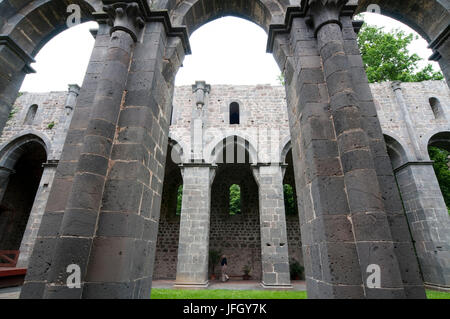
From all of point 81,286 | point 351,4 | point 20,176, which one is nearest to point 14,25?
point 81,286

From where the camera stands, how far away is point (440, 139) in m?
10.7

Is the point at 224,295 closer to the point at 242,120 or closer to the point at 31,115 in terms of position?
the point at 242,120

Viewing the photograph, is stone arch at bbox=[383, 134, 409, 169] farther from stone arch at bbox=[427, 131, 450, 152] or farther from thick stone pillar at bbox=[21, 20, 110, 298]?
thick stone pillar at bbox=[21, 20, 110, 298]

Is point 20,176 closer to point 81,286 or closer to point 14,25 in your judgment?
point 14,25

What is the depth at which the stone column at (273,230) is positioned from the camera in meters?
8.12

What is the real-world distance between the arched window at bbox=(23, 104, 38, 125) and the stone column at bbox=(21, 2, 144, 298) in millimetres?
11481

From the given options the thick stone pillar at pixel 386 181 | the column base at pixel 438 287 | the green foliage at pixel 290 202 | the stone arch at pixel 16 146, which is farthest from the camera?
the green foliage at pixel 290 202

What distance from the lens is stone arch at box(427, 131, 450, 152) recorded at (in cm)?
1051

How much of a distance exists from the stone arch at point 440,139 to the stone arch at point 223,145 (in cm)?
786

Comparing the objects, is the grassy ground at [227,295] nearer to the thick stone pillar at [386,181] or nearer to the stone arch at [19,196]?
the thick stone pillar at [386,181]

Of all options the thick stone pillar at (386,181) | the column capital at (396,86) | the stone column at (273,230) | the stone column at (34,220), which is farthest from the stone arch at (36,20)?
the column capital at (396,86)

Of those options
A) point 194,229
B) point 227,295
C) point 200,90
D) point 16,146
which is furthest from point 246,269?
point 16,146
